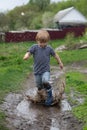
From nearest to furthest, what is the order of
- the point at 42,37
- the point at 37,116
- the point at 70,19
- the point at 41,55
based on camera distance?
the point at 37,116 < the point at 42,37 < the point at 41,55 < the point at 70,19

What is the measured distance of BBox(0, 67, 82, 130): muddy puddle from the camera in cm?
844

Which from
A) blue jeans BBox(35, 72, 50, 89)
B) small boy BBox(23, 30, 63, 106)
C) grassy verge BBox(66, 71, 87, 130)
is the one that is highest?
small boy BBox(23, 30, 63, 106)

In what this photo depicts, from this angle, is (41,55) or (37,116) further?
(41,55)

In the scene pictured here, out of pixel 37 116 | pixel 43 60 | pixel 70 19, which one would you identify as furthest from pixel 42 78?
pixel 70 19

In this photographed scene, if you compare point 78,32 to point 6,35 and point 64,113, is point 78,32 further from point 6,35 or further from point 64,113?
point 64,113

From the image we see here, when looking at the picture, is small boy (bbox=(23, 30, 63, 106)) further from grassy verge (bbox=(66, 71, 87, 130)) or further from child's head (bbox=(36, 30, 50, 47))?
grassy verge (bbox=(66, 71, 87, 130))

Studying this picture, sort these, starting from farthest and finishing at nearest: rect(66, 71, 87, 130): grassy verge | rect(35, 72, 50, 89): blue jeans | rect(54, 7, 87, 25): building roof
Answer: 1. rect(54, 7, 87, 25): building roof
2. rect(35, 72, 50, 89): blue jeans
3. rect(66, 71, 87, 130): grassy verge

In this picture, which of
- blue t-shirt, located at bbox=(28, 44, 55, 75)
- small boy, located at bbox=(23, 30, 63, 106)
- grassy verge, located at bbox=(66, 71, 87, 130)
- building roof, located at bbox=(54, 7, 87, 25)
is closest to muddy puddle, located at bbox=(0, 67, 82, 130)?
grassy verge, located at bbox=(66, 71, 87, 130)

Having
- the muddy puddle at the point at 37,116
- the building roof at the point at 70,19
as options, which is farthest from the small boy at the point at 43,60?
the building roof at the point at 70,19

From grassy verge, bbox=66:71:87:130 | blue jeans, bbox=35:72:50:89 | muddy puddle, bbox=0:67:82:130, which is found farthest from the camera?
blue jeans, bbox=35:72:50:89

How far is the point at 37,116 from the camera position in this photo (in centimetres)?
947

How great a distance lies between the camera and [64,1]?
12050 centimetres

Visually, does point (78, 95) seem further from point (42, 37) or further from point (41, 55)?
point (42, 37)

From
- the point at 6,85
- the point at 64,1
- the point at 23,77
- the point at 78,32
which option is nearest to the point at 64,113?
the point at 6,85
